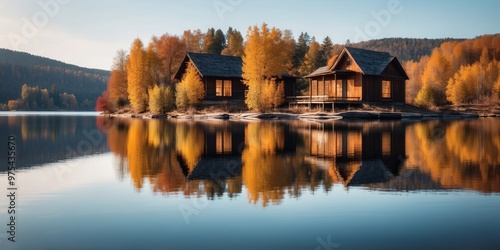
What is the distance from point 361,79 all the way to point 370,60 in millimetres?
3929

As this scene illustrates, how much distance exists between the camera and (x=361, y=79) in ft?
159

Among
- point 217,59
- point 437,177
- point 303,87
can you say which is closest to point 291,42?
point 303,87

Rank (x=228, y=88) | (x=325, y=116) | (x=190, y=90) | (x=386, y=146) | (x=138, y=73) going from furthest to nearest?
(x=138, y=73), (x=228, y=88), (x=190, y=90), (x=325, y=116), (x=386, y=146)

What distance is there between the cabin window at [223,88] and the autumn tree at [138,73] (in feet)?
40.7

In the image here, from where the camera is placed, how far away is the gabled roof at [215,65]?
56.0 metres

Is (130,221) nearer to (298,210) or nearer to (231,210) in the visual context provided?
(231,210)

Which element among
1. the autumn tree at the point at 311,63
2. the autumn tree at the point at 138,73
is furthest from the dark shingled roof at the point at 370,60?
the autumn tree at the point at 138,73

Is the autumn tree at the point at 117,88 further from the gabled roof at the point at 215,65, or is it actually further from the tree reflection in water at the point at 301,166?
the tree reflection in water at the point at 301,166

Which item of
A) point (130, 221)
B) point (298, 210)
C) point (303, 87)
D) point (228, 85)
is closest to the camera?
point (130, 221)

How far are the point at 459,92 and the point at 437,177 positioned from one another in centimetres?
6526

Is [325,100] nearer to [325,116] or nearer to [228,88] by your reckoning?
[325,116]

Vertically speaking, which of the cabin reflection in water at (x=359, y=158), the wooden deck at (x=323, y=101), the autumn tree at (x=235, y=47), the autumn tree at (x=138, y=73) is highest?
the autumn tree at (x=235, y=47)

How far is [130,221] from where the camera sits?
23.4 ft

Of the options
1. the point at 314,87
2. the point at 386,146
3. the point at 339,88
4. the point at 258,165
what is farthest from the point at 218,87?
the point at 258,165
